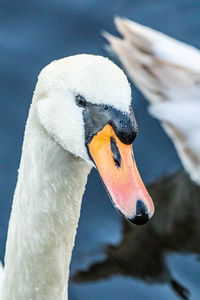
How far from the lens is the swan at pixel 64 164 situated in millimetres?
2652

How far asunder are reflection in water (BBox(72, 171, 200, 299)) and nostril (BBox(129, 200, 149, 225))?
2238 millimetres

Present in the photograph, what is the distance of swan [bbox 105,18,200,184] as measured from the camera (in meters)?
5.28

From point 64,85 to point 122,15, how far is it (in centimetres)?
341

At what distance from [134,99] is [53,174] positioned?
2729mm

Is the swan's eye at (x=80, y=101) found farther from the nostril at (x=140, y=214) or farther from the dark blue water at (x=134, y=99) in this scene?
the dark blue water at (x=134, y=99)

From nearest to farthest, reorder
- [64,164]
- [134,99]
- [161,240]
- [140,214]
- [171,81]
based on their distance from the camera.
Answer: [140,214], [64,164], [161,240], [171,81], [134,99]

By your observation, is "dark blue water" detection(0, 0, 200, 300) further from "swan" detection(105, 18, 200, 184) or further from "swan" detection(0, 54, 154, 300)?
"swan" detection(0, 54, 154, 300)

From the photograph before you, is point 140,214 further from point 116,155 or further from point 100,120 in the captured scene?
point 100,120

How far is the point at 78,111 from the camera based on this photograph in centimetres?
274

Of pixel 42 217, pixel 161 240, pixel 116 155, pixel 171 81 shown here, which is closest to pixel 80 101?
pixel 116 155

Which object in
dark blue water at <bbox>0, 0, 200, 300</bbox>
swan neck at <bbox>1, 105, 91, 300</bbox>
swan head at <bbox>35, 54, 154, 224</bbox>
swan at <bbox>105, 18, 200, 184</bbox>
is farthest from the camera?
swan at <bbox>105, 18, 200, 184</bbox>

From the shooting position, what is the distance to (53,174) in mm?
3039

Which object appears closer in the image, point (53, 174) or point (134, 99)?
point (53, 174)

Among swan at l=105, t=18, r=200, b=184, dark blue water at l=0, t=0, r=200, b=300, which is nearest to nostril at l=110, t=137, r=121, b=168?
dark blue water at l=0, t=0, r=200, b=300
